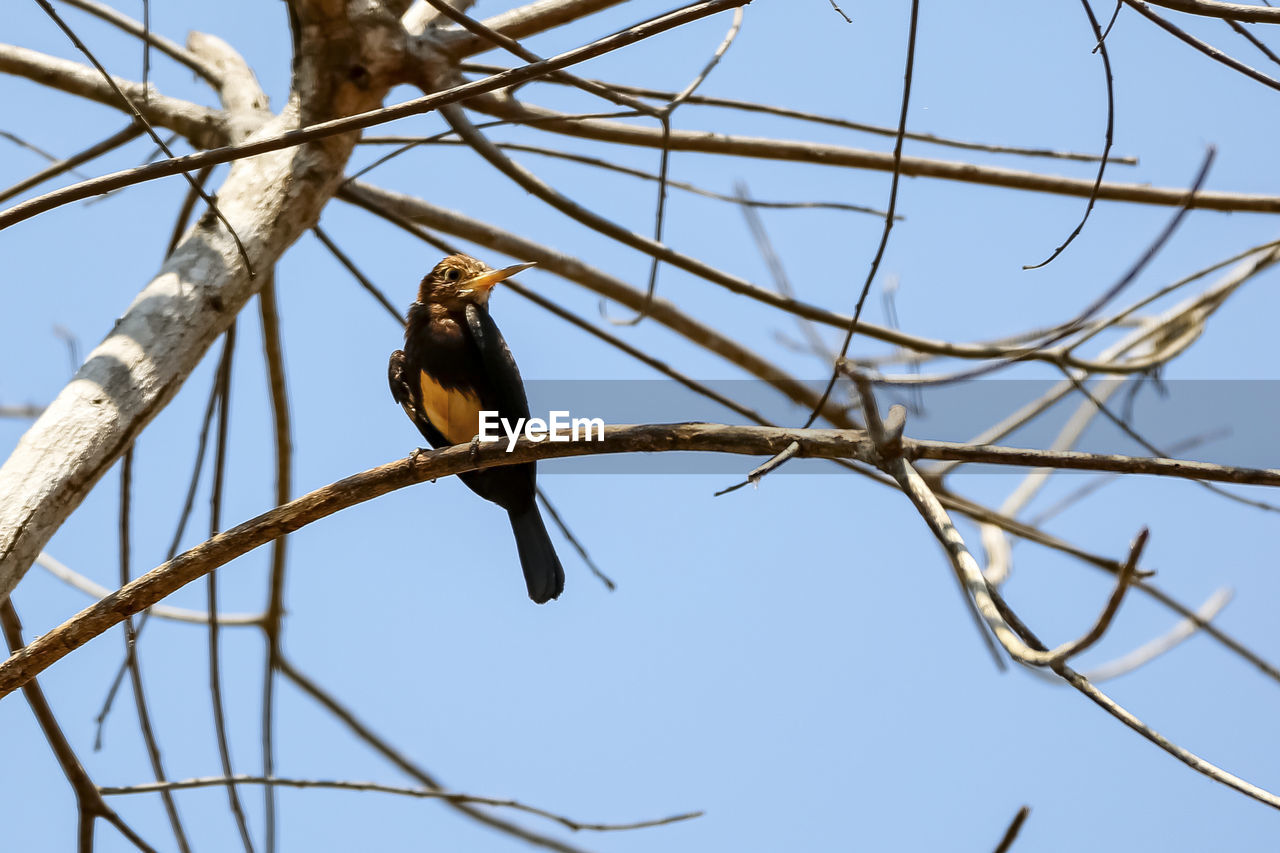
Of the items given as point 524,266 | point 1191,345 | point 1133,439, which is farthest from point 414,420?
point 1191,345

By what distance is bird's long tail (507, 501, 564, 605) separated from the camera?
4188mm

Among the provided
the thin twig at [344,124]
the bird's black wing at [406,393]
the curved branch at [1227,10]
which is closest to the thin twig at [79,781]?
the thin twig at [344,124]

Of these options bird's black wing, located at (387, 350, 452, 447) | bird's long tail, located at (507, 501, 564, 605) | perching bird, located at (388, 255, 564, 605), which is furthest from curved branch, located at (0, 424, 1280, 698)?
bird's black wing, located at (387, 350, 452, 447)

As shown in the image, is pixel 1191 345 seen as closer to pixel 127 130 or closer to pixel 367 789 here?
pixel 367 789

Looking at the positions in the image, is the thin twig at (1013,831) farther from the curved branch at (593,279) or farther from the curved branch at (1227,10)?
the curved branch at (593,279)

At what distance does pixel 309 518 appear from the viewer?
2643 mm

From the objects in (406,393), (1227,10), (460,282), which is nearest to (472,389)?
(406,393)

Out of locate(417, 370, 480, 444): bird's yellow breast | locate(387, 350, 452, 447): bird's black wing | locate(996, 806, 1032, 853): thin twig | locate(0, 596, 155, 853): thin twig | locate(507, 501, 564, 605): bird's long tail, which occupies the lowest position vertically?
locate(996, 806, 1032, 853): thin twig

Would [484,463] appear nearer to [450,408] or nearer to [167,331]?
[167,331]

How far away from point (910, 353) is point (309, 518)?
2.82 m

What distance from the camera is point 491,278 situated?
463 centimetres

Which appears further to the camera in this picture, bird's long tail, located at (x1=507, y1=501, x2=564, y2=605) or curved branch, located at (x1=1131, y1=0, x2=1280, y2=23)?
bird's long tail, located at (x1=507, y1=501, x2=564, y2=605)

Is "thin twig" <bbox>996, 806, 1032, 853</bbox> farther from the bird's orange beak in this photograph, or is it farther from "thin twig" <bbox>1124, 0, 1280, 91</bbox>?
the bird's orange beak

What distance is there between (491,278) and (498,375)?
0.47 m
